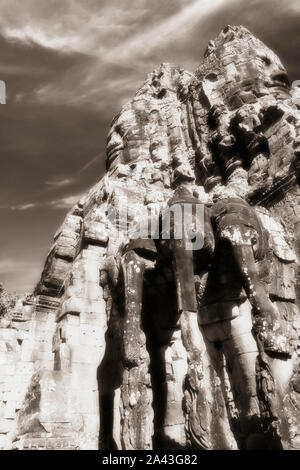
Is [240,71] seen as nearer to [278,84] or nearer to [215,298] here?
[278,84]

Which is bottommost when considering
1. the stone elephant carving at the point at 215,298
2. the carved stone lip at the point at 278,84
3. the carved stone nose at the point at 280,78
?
the stone elephant carving at the point at 215,298

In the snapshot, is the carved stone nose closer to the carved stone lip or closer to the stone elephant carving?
the carved stone lip

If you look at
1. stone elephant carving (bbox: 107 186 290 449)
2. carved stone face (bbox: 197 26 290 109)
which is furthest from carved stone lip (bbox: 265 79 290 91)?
stone elephant carving (bbox: 107 186 290 449)

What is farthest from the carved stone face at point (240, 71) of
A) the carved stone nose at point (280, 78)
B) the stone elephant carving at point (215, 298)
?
the stone elephant carving at point (215, 298)

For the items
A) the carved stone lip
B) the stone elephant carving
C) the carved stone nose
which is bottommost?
the stone elephant carving

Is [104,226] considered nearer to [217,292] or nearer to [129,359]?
[217,292]

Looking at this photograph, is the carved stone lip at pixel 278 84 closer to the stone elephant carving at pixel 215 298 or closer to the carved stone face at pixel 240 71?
the carved stone face at pixel 240 71

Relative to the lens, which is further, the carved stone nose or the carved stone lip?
the carved stone nose

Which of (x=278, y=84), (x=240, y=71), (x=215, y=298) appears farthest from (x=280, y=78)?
(x=215, y=298)

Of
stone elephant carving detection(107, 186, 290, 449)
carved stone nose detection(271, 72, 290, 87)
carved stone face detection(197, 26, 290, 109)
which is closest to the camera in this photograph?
stone elephant carving detection(107, 186, 290, 449)

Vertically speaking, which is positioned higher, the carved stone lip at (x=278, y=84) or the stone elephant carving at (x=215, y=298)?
the carved stone lip at (x=278, y=84)

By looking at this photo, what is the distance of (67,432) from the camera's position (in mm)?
8516

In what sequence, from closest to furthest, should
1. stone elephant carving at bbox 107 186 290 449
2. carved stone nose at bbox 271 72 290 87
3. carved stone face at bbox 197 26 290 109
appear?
stone elephant carving at bbox 107 186 290 449, carved stone face at bbox 197 26 290 109, carved stone nose at bbox 271 72 290 87
